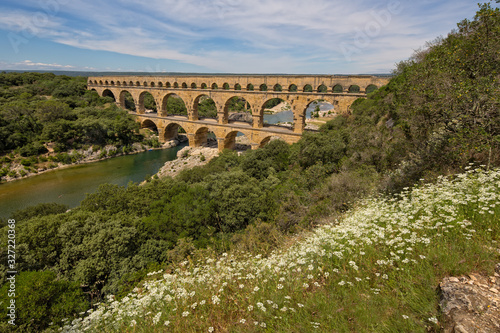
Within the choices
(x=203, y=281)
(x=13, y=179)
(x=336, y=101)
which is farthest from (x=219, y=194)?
(x=13, y=179)

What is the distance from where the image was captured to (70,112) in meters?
28.7

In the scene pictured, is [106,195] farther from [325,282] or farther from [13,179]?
[13,179]

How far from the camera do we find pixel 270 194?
9.77 m

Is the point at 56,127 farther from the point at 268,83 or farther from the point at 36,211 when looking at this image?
the point at 268,83

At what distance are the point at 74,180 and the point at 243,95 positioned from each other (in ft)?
53.5

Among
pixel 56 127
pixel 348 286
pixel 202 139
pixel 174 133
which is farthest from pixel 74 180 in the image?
pixel 348 286

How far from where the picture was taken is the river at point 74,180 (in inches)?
682

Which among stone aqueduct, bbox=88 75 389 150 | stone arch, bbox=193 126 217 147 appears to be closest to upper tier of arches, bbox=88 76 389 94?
stone aqueduct, bbox=88 75 389 150

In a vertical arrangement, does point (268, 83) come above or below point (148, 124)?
above

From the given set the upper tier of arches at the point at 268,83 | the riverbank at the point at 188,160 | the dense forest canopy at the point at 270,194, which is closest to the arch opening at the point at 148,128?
the upper tier of arches at the point at 268,83

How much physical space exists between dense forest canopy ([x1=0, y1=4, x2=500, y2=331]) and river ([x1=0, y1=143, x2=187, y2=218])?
24.2 ft

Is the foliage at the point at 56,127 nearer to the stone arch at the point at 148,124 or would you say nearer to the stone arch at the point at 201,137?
the stone arch at the point at 148,124

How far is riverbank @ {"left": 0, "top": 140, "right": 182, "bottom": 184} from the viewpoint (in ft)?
69.4

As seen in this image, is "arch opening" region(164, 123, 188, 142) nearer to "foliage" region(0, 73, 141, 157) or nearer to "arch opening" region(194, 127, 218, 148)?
"foliage" region(0, 73, 141, 157)
